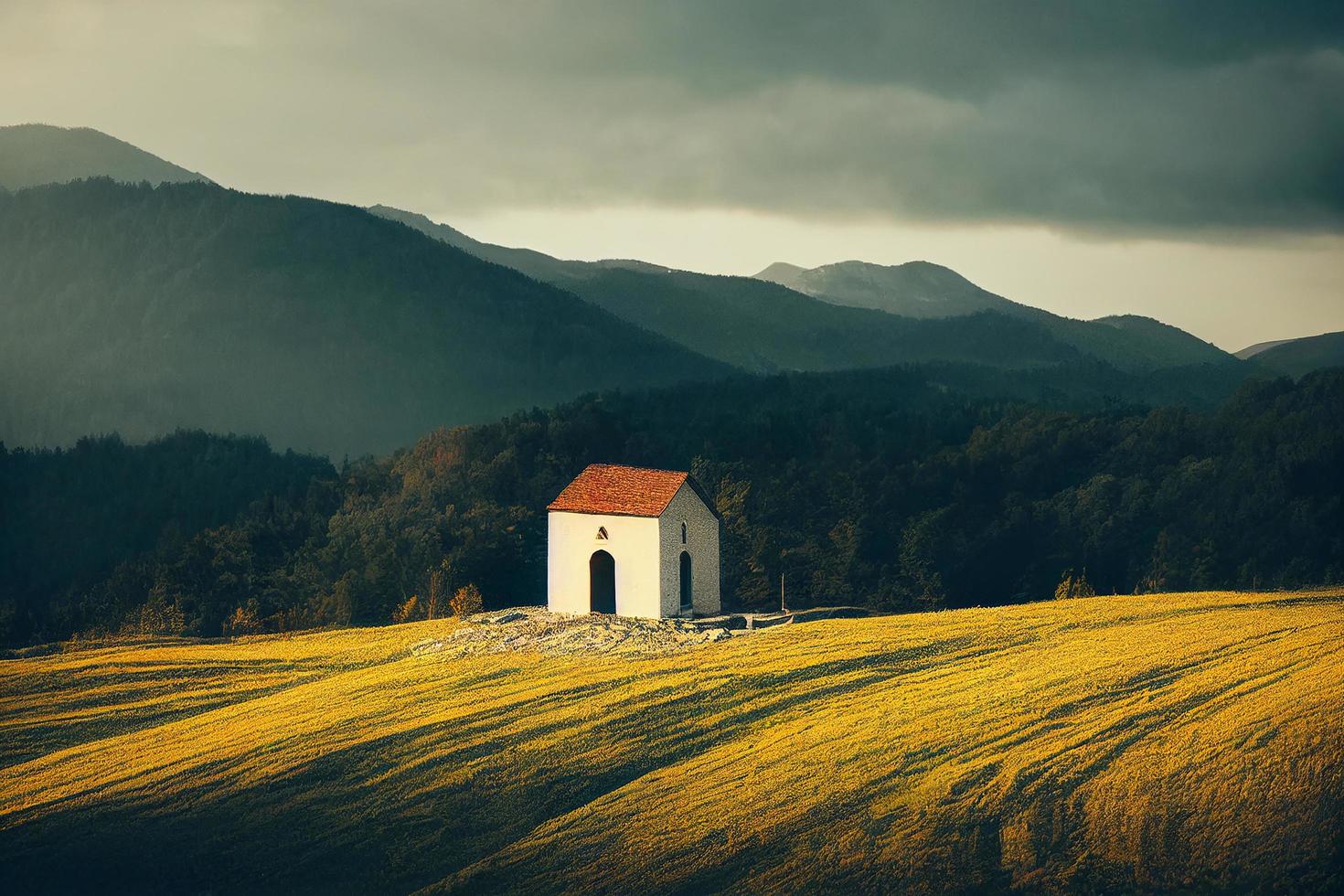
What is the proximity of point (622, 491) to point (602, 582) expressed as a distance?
3634 millimetres

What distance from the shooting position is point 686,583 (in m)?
47.8

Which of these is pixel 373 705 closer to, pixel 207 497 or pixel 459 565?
pixel 459 565

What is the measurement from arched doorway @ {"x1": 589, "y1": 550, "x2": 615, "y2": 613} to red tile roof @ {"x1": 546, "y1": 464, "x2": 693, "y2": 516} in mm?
1968

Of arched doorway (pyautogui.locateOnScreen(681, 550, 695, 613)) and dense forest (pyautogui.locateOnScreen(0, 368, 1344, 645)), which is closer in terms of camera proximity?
arched doorway (pyautogui.locateOnScreen(681, 550, 695, 613))

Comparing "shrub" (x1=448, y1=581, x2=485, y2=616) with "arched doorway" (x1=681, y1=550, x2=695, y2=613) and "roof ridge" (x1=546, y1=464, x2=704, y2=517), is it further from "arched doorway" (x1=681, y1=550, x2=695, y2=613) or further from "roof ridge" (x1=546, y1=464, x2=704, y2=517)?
"arched doorway" (x1=681, y1=550, x2=695, y2=613)

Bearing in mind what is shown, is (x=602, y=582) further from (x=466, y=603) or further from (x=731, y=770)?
(x=731, y=770)

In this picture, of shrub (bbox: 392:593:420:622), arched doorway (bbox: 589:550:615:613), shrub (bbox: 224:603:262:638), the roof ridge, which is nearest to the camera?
the roof ridge

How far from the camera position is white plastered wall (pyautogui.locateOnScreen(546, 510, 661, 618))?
46.0m

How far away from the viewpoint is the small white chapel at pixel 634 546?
46.1 m

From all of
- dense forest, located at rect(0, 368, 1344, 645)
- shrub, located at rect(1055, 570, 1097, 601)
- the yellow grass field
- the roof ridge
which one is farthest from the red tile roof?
shrub, located at rect(1055, 570, 1097, 601)

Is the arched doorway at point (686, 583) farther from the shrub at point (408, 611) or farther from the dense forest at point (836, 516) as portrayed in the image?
the shrub at point (408, 611)

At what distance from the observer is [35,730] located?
3931 centimetres

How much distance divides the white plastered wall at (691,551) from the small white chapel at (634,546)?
0.03 meters

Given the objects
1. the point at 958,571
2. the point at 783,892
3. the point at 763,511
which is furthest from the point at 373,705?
the point at 958,571
